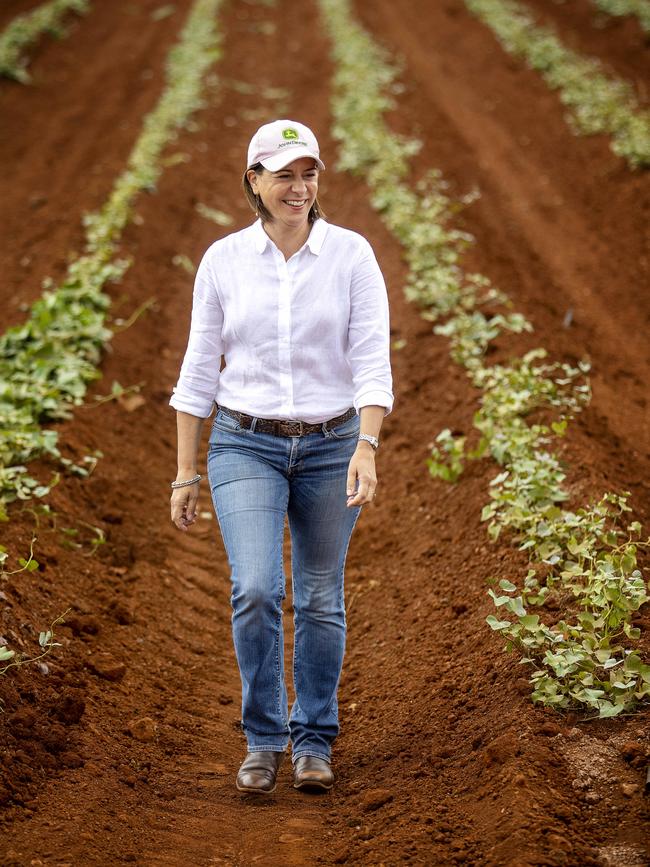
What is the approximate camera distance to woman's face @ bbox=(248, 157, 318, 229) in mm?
3291

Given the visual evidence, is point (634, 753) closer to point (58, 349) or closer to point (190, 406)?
point (190, 406)

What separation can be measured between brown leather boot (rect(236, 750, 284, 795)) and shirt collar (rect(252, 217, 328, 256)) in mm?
1748

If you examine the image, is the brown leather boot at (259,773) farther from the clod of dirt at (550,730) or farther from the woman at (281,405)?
the clod of dirt at (550,730)

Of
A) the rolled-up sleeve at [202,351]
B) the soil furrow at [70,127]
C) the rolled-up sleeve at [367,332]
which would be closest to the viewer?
the rolled-up sleeve at [367,332]

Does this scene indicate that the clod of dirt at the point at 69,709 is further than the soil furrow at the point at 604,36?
No

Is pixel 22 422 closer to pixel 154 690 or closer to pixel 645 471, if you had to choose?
pixel 154 690

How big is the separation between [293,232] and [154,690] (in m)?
2.14

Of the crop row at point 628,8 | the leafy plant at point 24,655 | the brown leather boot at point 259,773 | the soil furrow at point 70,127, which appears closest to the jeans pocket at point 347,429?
the brown leather boot at point 259,773

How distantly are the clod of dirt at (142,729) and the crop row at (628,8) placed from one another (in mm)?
16608

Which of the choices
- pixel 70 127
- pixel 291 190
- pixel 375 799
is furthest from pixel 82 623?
pixel 70 127

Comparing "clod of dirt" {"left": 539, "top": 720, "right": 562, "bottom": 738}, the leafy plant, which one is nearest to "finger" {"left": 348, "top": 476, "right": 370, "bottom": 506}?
"clod of dirt" {"left": 539, "top": 720, "right": 562, "bottom": 738}

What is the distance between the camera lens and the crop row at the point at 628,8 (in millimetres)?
17516

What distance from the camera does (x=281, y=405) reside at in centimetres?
335

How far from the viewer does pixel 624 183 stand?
1125 centimetres
